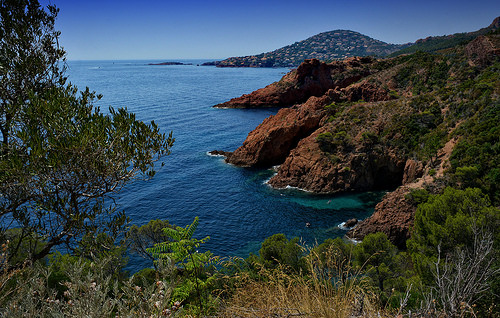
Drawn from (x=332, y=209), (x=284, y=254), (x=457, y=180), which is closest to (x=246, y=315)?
(x=284, y=254)

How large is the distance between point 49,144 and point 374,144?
39.4 m

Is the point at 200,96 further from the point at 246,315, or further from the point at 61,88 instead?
the point at 246,315

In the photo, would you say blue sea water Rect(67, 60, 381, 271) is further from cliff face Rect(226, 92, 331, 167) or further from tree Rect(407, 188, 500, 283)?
tree Rect(407, 188, 500, 283)

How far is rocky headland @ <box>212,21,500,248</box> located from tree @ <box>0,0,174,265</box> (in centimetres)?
2471

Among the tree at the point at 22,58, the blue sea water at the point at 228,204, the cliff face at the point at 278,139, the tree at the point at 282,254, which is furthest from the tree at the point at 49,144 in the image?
the cliff face at the point at 278,139

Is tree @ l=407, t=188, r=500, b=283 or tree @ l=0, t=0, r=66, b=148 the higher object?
tree @ l=0, t=0, r=66, b=148

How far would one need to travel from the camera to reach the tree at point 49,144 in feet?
26.9

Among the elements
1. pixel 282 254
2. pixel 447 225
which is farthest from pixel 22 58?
pixel 447 225

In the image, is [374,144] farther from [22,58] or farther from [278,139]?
[22,58]

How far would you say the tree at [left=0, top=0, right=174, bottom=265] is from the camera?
26.9ft

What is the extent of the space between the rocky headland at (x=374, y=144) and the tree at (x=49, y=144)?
973 inches

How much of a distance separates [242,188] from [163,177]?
11.9 m

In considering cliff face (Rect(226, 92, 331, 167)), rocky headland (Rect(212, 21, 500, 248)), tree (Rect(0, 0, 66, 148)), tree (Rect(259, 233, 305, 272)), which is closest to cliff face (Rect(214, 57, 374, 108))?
rocky headland (Rect(212, 21, 500, 248))

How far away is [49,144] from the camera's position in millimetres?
8211
